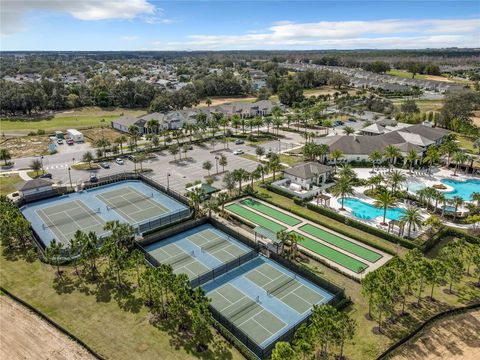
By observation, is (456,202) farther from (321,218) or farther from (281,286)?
(281,286)

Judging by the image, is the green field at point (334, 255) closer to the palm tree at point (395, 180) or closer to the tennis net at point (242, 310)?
the tennis net at point (242, 310)

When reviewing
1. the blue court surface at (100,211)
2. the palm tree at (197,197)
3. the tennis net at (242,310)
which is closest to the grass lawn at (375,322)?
the tennis net at (242,310)

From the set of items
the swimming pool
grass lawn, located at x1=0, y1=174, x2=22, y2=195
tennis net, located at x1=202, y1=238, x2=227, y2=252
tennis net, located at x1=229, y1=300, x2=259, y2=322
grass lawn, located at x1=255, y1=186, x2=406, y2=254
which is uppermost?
grass lawn, located at x1=0, y1=174, x2=22, y2=195

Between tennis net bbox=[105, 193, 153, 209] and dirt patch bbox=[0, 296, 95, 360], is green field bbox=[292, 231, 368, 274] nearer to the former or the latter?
dirt patch bbox=[0, 296, 95, 360]

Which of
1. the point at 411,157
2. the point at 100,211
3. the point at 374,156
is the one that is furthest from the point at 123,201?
the point at 411,157

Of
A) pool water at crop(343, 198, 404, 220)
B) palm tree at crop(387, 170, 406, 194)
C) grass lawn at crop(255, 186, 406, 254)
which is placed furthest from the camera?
palm tree at crop(387, 170, 406, 194)

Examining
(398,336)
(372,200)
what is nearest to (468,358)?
(398,336)

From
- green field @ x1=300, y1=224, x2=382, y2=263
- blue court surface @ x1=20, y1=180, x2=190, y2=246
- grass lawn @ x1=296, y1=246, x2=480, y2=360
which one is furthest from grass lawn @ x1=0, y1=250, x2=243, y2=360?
green field @ x1=300, y1=224, x2=382, y2=263
